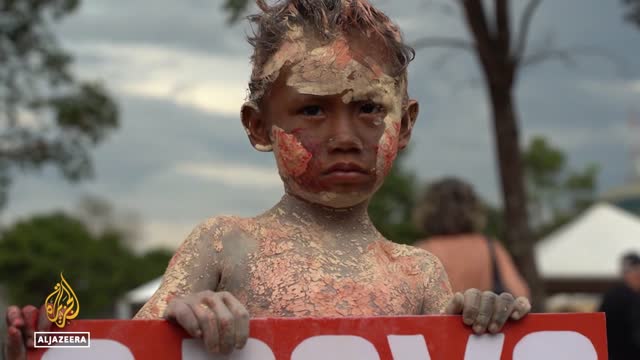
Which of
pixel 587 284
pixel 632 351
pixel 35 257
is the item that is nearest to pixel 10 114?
pixel 587 284

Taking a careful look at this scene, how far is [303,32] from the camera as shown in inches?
103

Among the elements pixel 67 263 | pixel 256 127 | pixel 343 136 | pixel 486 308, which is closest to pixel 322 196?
pixel 343 136

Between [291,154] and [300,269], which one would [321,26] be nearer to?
[291,154]

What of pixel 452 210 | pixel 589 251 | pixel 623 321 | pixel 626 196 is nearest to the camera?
pixel 452 210

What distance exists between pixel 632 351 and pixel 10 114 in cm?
942

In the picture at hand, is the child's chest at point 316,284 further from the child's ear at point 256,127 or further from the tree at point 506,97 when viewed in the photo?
the tree at point 506,97

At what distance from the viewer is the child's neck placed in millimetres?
2666

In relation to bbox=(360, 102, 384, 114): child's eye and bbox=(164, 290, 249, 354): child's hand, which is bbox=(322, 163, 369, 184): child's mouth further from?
bbox=(164, 290, 249, 354): child's hand

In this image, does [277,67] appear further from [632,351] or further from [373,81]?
[632,351]

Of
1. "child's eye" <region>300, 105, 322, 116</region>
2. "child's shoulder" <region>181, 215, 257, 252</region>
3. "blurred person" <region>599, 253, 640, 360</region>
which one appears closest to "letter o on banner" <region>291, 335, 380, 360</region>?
"child's shoulder" <region>181, 215, 257, 252</region>

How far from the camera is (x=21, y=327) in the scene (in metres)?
2.25

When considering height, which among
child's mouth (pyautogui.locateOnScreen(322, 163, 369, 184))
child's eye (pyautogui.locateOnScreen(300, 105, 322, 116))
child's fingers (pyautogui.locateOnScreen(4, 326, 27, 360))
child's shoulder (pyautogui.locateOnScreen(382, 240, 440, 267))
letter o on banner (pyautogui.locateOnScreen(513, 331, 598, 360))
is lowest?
letter o on banner (pyautogui.locateOnScreen(513, 331, 598, 360))

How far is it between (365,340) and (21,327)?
2.48ft

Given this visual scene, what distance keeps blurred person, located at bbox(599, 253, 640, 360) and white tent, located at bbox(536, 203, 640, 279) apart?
28.9 ft
